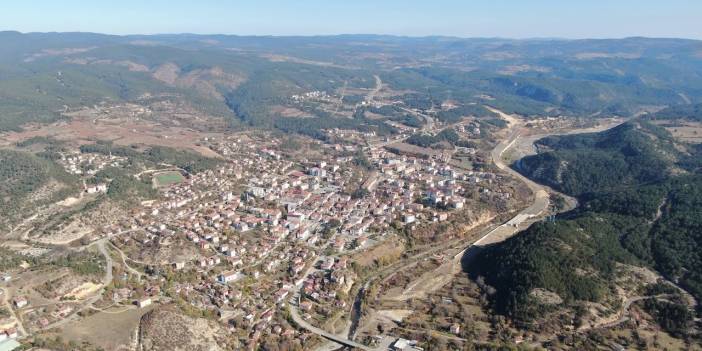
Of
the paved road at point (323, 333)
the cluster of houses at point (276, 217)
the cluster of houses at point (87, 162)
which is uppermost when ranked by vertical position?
the cluster of houses at point (87, 162)

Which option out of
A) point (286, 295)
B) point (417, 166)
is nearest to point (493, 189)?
point (417, 166)

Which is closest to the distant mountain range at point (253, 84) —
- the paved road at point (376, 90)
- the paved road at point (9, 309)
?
the paved road at point (376, 90)

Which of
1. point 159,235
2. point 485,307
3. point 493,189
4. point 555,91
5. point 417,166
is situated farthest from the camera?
point 555,91

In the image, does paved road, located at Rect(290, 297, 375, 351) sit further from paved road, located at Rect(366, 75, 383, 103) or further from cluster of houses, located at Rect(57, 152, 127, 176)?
paved road, located at Rect(366, 75, 383, 103)

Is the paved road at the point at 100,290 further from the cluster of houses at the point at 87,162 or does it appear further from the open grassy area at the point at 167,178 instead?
the cluster of houses at the point at 87,162

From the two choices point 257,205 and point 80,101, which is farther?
point 80,101

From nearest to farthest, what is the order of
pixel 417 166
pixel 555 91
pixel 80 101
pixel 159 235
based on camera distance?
pixel 159 235, pixel 417 166, pixel 80 101, pixel 555 91

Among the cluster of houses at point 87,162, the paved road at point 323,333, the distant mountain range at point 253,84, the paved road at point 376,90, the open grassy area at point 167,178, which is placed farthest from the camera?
the paved road at point 376,90

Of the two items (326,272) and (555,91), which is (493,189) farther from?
(555,91)

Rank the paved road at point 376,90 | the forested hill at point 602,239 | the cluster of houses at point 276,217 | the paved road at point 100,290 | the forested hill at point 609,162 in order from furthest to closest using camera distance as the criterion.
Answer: the paved road at point 376,90 → the forested hill at point 609,162 → the cluster of houses at point 276,217 → the forested hill at point 602,239 → the paved road at point 100,290
